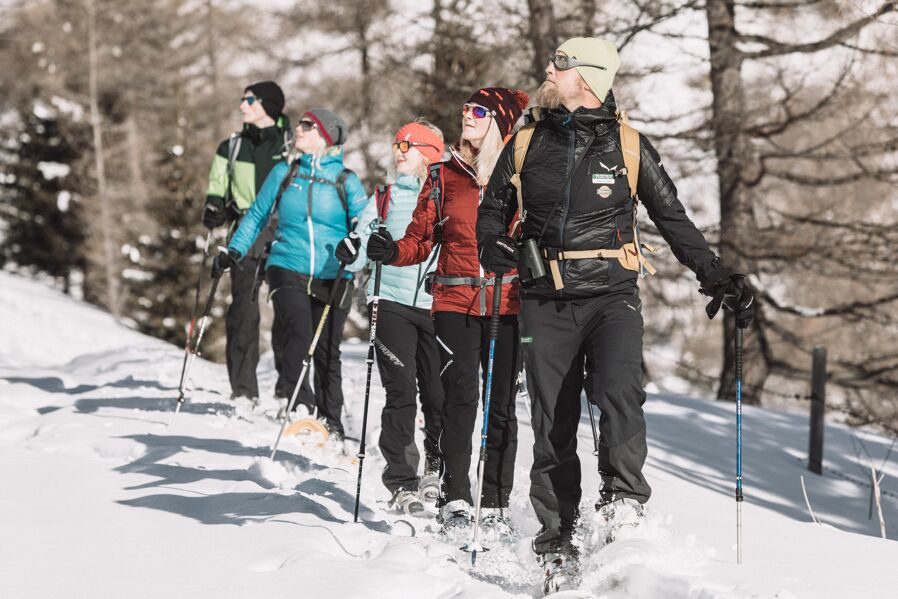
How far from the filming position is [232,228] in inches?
337

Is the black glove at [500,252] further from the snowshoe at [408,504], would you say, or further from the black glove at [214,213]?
the black glove at [214,213]

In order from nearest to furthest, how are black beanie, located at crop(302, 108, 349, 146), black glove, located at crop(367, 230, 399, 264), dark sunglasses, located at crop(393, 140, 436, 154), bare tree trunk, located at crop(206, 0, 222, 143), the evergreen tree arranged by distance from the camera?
1. black glove, located at crop(367, 230, 399, 264)
2. dark sunglasses, located at crop(393, 140, 436, 154)
3. black beanie, located at crop(302, 108, 349, 146)
4. the evergreen tree
5. bare tree trunk, located at crop(206, 0, 222, 143)

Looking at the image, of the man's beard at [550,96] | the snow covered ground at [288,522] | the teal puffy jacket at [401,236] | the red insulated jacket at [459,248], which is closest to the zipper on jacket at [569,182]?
the man's beard at [550,96]

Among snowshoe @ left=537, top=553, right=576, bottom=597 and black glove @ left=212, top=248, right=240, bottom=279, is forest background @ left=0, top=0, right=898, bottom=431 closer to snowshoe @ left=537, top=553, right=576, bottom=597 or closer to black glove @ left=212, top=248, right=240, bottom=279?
black glove @ left=212, top=248, right=240, bottom=279

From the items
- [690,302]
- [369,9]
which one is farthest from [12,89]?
[690,302]

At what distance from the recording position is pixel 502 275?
457 centimetres

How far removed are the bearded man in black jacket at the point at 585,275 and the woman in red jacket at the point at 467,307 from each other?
0.63 metres

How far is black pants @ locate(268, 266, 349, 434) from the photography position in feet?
23.9

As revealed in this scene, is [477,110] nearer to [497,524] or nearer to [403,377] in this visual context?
[403,377]

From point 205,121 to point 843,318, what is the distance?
25072 millimetres

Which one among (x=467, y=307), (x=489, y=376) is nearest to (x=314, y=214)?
(x=467, y=307)

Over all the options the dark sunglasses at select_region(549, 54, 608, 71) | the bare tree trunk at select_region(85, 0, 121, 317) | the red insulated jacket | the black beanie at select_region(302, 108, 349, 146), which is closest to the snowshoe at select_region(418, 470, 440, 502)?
the red insulated jacket

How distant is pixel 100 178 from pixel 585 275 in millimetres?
32021

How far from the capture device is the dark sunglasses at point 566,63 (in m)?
4.13
